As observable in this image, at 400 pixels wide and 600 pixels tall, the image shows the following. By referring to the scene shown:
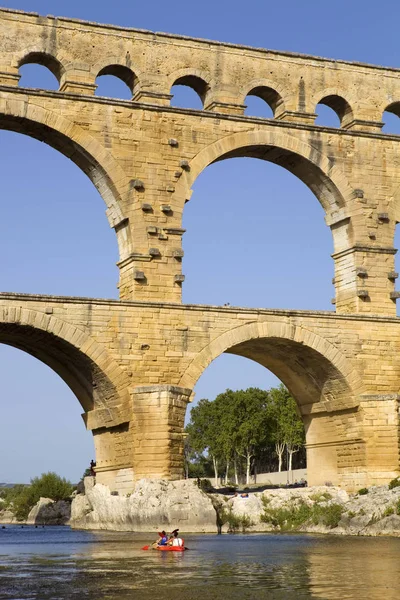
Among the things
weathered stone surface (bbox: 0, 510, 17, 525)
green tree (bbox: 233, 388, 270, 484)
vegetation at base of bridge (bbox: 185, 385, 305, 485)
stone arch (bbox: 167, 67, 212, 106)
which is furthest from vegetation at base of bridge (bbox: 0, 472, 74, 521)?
stone arch (bbox: 167, 67, 212, 106)

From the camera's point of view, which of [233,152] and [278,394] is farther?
[278,394]

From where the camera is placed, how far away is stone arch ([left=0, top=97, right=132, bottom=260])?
93.7 feet

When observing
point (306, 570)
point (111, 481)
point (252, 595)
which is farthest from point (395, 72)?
point (252, 595)

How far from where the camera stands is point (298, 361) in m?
31.7

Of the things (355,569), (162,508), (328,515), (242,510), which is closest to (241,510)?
(242,510)

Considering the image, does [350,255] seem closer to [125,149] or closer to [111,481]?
[125,149]

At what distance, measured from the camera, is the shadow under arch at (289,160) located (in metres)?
30.5

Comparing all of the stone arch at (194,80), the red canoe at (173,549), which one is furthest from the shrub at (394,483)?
the stone arch at (194,80)

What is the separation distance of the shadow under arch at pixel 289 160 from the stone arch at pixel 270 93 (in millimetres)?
1094

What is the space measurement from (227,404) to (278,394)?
4722 mm

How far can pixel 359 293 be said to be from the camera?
31.5 meters

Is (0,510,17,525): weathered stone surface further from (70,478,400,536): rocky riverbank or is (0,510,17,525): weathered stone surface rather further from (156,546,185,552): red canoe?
(156,546,185,552): red canoe

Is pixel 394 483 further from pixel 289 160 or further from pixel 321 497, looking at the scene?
pixel 289 160

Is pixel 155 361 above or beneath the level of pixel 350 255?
beneath
